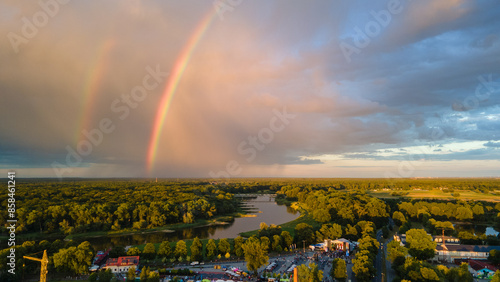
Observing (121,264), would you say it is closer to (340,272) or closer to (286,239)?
(286,239)

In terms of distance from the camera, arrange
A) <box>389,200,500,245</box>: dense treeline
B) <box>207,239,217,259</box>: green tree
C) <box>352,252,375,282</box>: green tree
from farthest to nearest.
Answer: <box>389,200,500,245</box>: dense treeline → <box>207,239,217,259</box>: green tree → <box>352,252,375,282</box>: green tree

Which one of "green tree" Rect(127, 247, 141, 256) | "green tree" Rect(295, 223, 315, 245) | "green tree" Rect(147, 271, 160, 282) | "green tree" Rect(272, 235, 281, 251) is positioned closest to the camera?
"green tree" Rect(147, 271, 160, 282)

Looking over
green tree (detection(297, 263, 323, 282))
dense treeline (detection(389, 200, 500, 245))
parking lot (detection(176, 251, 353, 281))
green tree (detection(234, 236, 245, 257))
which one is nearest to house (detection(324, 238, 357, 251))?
parking lot (detection(176, 251, 353, 281))

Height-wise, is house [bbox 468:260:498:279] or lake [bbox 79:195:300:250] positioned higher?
house [bbox 468:260:498:279]

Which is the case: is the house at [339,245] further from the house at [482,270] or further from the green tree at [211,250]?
the green tree at [211,250]

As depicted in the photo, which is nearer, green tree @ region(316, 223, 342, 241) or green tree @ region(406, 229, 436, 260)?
green tree @ region(406, 229, 436, 260)

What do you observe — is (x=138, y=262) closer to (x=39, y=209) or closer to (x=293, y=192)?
(x=39, y=209)

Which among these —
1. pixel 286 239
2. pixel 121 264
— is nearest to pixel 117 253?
pixel 121 264

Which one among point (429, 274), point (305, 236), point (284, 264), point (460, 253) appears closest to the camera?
point (429, 274)

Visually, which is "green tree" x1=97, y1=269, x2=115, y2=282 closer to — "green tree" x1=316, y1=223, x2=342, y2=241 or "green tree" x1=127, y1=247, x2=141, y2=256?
"green tree" x1=127, y1=247, x2=141, y2=256

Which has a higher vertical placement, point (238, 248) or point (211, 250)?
point (238, 248)
